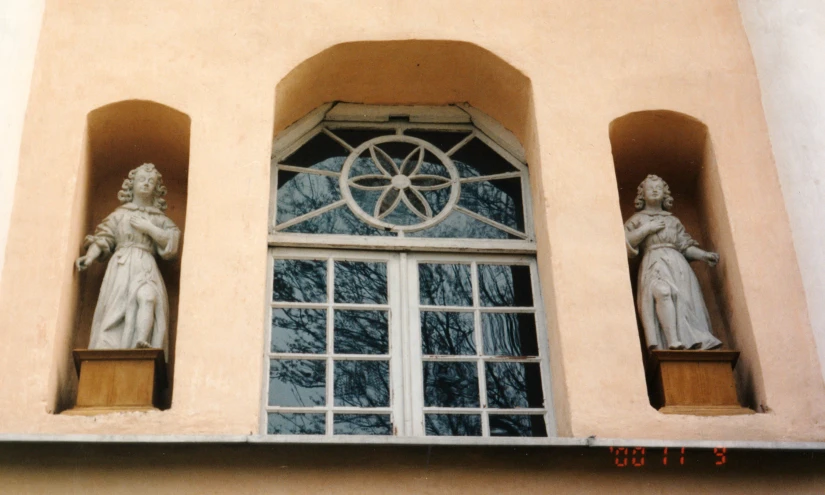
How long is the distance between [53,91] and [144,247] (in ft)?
4.23

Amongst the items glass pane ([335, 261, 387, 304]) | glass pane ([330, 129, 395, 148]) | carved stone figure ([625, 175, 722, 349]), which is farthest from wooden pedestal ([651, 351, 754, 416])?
glass pane ([330, 129, 395, 148])

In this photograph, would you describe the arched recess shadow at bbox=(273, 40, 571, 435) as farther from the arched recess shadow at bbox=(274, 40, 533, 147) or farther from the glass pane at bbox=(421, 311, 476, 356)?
the glass pane at bbox=(421, 311, 476, 356)

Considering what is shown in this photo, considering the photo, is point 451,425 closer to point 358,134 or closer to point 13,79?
point 358,134

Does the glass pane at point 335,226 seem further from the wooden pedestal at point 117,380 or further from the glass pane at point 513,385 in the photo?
the wooden pedestal at point 117,380

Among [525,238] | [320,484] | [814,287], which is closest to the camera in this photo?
[320,484]

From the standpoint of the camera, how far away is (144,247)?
9305mm

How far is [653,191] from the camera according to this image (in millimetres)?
9891

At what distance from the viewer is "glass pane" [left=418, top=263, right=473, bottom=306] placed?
9.61m

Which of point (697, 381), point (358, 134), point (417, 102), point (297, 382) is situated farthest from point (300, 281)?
point (697, 381)

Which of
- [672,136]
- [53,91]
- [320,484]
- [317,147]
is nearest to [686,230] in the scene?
[672,136]

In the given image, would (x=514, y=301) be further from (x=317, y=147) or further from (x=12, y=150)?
(x=12, y=150)

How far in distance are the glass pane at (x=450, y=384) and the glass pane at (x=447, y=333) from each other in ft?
0.33

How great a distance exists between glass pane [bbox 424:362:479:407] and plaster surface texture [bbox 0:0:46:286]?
2715 mm

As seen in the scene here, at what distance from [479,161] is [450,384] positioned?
2035mm
